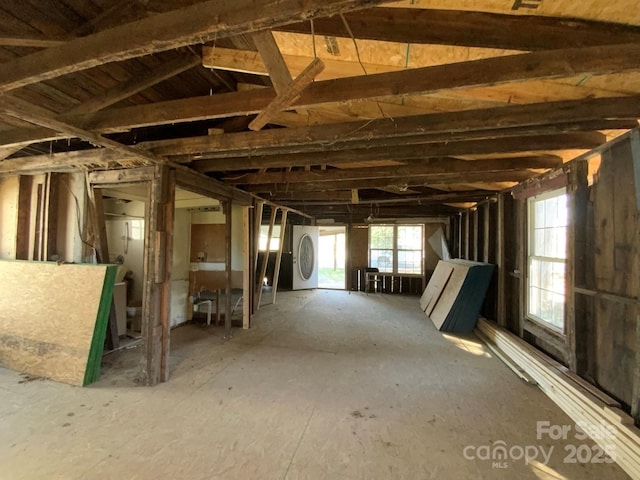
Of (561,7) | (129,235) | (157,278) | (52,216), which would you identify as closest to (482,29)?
(561,7)

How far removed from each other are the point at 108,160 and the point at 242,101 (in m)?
1.84

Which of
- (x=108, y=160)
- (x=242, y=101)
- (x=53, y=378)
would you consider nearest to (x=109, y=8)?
(x=242, y=101)

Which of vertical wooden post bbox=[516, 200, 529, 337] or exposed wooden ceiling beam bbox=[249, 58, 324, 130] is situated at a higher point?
exposed wooden ceiling beam bbox=[249, 58, 324, 130]

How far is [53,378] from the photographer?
8.73 feet

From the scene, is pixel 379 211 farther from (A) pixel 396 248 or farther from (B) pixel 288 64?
(B) pixel 288 64

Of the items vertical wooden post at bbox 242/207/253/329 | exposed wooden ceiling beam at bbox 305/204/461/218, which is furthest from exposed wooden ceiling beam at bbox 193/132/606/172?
exposed wooden ceiling beam at bbox 305/204/461/218

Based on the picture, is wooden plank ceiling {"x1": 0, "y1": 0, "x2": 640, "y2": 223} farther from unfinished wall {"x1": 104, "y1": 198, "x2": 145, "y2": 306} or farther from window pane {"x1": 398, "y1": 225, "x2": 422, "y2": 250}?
window pane {"x1": 398, "y1": 225, "x2": 422, "y2": 250}

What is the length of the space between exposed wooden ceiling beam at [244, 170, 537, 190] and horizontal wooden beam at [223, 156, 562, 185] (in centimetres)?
8

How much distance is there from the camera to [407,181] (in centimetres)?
363

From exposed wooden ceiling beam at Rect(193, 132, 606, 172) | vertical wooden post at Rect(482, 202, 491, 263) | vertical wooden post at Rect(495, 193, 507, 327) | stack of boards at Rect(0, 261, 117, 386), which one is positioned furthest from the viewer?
vertical wooden post at Rect(482, 202, 491, 263)

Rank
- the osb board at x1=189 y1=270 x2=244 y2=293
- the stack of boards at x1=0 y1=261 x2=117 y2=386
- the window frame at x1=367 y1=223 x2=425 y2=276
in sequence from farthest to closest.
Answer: the window frame at x1=367 y1=223 x2=425 y2=276
the osb board at x1=189 y1=270 x2=244 y2=293
the stack of boards at x1=0 y1=261 x2=117 y2=386

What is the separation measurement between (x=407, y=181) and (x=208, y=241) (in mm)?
3475

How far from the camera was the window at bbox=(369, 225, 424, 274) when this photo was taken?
7.68m

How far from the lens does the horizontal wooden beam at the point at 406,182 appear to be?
332 centimetres
